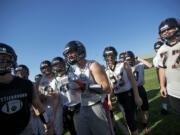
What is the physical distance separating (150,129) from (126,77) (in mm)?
1761

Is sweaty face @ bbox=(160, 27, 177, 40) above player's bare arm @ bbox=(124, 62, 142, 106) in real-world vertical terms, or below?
above

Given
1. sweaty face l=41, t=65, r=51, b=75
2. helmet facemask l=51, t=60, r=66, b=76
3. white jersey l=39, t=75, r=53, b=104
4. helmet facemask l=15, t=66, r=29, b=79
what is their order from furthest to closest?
1. sweaty face l=41, t=65, r=51, b=75
2. helmet facemask l=15, t=66, r=29, b=79
3. white jersey l=39, t=75, r=53, b=104
4. helmet facemask l=51, t=60, r=66, b=76

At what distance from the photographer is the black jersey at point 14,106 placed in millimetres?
3975

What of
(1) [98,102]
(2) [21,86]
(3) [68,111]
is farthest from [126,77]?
(2) [21,86]

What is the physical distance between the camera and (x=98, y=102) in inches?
204

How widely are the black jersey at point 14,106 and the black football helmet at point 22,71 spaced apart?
4183 millimetres

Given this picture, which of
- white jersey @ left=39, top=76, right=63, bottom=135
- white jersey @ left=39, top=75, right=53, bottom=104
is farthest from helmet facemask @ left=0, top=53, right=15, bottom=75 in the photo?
white jersey @ left=39, top=75, right=53, bottom=104

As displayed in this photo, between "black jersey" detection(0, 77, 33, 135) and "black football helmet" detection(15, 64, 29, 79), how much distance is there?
418 cm

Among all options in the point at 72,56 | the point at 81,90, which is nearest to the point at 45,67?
the point at 72,56

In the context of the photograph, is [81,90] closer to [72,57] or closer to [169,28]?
[72,57]

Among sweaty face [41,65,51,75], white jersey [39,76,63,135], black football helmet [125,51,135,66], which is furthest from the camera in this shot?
black football helmet [125,51,135,66]

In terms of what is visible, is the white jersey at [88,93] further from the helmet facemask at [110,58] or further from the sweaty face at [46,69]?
the sweaty face at [46,69]

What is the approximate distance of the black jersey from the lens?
3.97 m

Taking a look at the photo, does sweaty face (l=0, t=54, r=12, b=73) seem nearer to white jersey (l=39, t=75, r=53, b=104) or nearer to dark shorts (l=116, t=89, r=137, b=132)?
white jersey (l=39, t=75, r=53, b=104)
